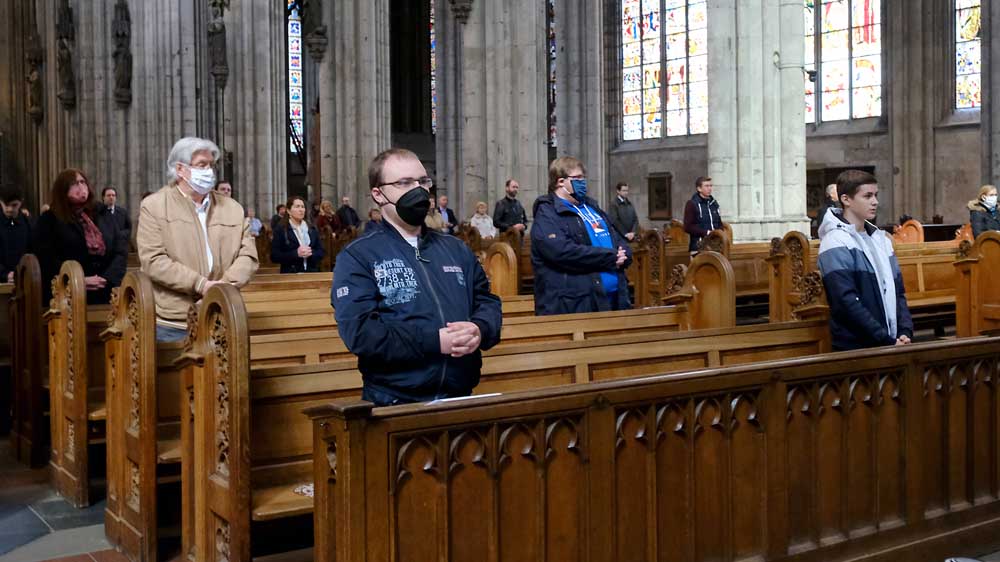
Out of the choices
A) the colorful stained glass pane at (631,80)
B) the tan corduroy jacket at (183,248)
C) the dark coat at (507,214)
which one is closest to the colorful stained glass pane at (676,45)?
the colorful stained glass pane at (631,80)

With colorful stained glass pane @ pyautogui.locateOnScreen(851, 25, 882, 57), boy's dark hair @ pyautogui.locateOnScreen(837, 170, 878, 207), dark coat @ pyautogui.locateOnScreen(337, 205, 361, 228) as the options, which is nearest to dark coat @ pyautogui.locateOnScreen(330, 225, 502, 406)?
boy's dark hair @ pyautogui.locateOnScreen(837, 170, 878, 207)

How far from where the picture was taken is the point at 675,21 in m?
30.3

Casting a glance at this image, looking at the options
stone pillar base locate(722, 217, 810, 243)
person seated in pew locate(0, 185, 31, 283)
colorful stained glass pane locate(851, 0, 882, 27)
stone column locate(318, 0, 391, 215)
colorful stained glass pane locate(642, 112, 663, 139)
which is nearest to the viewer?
person seated in pew locate(0, 185, 31, 283)

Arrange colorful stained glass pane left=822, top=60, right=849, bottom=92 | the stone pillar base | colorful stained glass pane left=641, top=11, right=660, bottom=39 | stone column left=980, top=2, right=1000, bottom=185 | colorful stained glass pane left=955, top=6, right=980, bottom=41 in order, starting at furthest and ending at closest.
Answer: colorful stained glass pane left=641, top=11, right=660, bottom=39 → colorful stained glass pane left=822, top=60, right=849, bottom=92 → colorful stained glass pane left=955, top=6, right=980, bottom=41 → stone column left=980, top=2, right=1000, bottom=185 → the stone pillar base

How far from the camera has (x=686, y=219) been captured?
13.6 m

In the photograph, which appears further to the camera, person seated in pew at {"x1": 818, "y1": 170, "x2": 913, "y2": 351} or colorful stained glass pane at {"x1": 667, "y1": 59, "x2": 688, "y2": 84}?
colorful stained glass pane at {"x1": 667, "y1": 59, "x2": 688, "y2": 84}

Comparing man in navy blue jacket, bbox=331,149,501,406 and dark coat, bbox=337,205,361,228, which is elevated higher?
dark coat, bbox=337,205,361,228

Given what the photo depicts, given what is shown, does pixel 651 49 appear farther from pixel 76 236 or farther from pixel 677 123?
pixel 76 236

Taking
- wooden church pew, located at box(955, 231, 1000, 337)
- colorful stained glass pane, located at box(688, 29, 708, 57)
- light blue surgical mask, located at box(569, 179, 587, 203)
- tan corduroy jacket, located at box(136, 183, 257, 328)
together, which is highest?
colorful stained glass pane, located at box(688, 29, 708, 57)

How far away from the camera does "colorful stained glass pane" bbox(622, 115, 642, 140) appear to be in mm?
31703

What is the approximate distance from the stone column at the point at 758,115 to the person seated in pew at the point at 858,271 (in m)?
7.85

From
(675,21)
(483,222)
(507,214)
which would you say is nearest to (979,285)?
(507,214)

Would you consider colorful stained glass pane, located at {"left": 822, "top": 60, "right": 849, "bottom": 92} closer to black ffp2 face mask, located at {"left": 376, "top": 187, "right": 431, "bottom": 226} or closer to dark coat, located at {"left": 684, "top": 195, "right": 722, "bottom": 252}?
dark coat, located at {"left": 684, "top": 195, "right": 722, "bottom": 252}

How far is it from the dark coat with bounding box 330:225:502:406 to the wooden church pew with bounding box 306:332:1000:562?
214 millimetres
